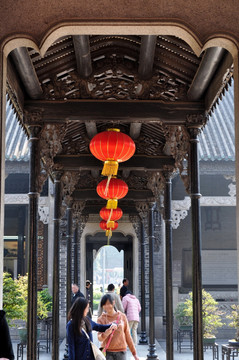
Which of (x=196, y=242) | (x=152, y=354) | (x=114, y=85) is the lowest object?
(x=152, y=354)

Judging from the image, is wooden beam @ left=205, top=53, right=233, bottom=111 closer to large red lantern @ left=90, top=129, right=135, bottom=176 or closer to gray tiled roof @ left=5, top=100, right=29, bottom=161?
Result: large red lantern @ left=90, top=129, right=135, bottom=176

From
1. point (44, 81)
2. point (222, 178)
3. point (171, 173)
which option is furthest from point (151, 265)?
point (44, 81)

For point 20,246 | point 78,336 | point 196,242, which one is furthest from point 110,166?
point 20,246

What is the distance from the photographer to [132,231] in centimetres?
1853

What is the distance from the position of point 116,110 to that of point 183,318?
7.94 metres

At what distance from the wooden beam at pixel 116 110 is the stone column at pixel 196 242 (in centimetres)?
14

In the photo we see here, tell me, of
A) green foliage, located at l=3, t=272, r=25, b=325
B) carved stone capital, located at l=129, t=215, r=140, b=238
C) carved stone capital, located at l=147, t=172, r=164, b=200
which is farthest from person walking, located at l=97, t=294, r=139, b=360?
carved stone capital, located at l=129, t=215, r=140, b=238

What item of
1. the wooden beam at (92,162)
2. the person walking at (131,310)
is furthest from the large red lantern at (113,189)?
the person walking at (131,310)

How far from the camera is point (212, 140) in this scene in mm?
14930

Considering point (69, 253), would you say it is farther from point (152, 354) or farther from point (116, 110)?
point (116, 110)

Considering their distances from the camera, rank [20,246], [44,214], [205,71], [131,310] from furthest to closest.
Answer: [20,246] → [44,214] → [131,310] → [205,71]

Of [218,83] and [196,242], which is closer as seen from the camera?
[218,83]

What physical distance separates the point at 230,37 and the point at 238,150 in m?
0.73

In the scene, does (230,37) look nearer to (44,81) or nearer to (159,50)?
(159,50)
